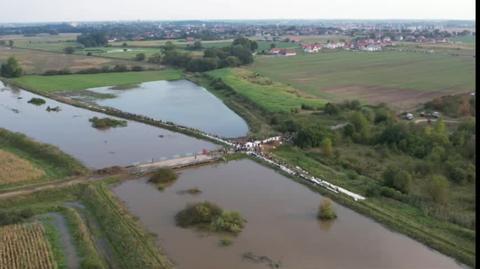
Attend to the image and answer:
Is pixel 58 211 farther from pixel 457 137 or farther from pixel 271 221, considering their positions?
pixel 457 137

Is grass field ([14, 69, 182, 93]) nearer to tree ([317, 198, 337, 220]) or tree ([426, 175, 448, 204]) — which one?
tree ([317, 198, 337, 220])

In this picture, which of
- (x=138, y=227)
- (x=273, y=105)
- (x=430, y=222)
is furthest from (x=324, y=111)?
(x=138, y=227)

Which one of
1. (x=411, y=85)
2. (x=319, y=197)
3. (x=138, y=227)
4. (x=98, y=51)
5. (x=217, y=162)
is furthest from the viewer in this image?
(x=98, y=51)

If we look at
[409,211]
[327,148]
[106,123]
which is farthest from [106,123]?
[409,211]


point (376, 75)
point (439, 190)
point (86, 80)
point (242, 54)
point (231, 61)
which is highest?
point (242, 54)

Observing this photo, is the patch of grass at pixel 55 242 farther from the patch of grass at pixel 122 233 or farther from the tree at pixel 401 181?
the tree at pixel 401 181

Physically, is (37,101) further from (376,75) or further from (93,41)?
(93,41)
